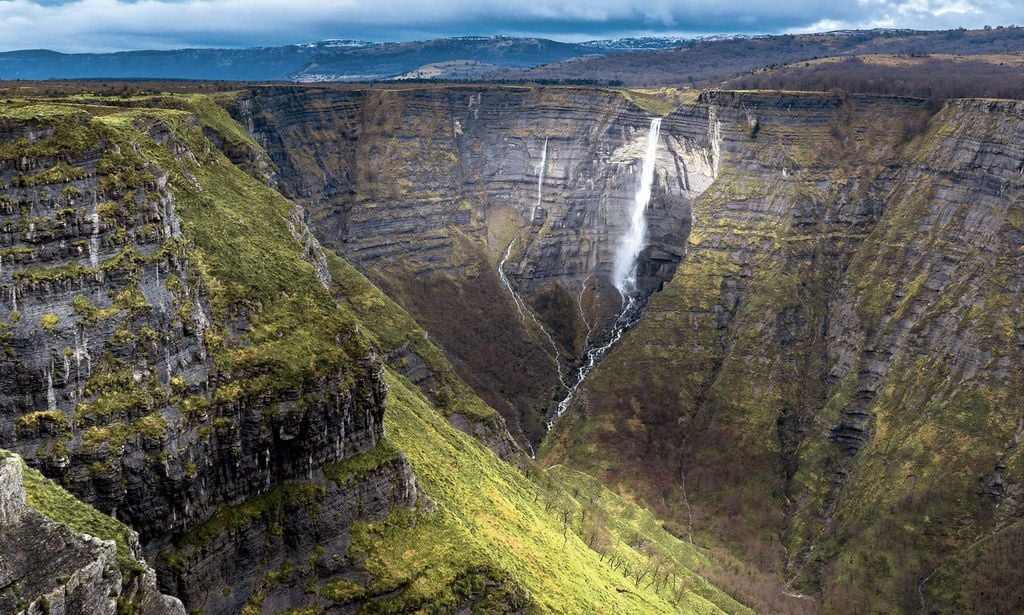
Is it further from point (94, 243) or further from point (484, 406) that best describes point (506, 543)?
point (484, 406)

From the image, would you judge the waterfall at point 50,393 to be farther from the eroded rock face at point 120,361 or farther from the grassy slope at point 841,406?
the grassy slope at point 841,406

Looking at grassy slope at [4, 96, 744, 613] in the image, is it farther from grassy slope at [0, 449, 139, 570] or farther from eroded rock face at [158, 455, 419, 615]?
grassy slope at [0, 449, 139, 570]

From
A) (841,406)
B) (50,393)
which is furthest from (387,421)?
(841,406)

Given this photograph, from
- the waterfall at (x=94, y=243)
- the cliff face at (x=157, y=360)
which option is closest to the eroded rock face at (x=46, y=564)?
the cliff face at (x=157, y=360)

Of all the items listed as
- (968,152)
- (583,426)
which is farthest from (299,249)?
(968,152)

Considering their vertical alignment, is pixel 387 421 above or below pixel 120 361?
below

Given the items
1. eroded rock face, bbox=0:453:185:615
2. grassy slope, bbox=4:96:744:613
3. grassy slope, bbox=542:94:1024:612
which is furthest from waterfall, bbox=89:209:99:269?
grassy slope, bbox=542:94:1024:612
